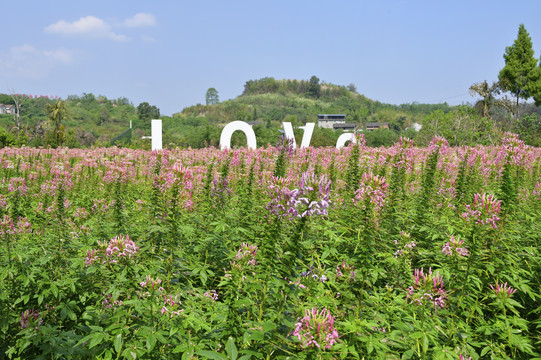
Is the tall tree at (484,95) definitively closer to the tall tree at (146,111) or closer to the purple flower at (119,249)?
the purple flower at (119,249)

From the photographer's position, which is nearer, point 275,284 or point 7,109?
point 275,284

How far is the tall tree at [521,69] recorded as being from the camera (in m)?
34.7

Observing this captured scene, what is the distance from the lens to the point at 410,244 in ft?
10.5

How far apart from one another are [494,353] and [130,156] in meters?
11.5

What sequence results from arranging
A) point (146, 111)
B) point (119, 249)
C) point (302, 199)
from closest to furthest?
point (302, 199) < point (119, 249) < point (146, 111)

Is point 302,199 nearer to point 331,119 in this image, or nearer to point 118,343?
point 118,343

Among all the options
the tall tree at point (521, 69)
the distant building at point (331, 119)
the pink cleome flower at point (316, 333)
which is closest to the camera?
the pink cleome flower at point (316, 333)

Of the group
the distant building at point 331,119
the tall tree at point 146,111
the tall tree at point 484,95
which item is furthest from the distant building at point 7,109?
the tall tree at point 484,95

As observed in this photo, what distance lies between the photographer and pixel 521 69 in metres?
34.9

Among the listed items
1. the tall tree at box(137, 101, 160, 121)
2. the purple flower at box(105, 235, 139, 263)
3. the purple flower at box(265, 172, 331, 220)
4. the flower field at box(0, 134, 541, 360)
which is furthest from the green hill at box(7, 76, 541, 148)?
the purple flower at box(265, 172, 331, 220)

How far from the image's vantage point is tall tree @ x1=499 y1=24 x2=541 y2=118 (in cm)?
3469

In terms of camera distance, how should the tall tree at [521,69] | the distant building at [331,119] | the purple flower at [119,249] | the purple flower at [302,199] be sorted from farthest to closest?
the distant building at [331,119], the tall tree at [521,69], the purple flower at [119,249], the purple flower at [302,199]

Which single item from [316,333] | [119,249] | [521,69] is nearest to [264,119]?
[521,69]

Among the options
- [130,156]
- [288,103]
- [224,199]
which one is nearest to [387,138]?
[130,156]
